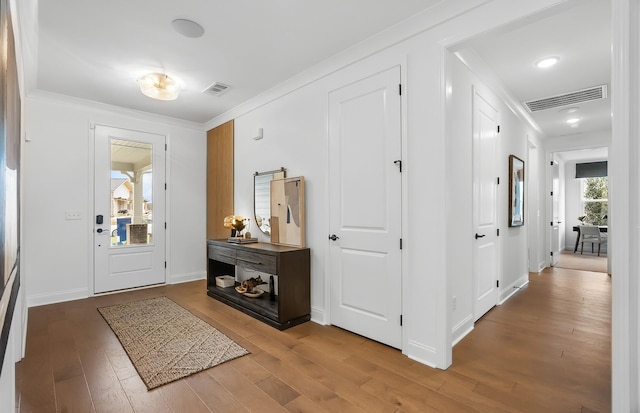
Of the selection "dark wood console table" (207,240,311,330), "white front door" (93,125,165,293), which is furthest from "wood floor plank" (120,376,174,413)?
"white front door" (93,125,165,293)

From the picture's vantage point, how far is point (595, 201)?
8.59 metres

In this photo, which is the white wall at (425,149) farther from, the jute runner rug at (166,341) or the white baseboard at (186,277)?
the white baseboard at (186,277)

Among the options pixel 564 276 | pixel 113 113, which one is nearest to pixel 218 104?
pixel 113 113

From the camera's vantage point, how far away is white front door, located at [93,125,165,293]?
14.3 feet

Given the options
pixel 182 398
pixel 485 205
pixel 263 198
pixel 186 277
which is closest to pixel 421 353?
pixel 182 398

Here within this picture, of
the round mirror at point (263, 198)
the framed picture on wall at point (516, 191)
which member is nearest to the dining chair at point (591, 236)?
the framed picture on wall at point (516, 191)

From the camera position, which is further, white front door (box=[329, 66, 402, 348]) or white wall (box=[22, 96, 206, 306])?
white wall (box=[22, 96, 206, 306])

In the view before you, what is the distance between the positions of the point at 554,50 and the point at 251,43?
2.86 meters

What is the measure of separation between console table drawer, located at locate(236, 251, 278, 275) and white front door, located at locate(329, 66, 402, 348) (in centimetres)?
61

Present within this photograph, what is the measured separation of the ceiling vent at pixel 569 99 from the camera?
3.84 metres

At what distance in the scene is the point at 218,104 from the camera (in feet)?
14.7

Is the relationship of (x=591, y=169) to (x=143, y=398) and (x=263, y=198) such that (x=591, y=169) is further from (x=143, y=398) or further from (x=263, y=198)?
(x=143, y=398)

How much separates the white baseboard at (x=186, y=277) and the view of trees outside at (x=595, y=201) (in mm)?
10000

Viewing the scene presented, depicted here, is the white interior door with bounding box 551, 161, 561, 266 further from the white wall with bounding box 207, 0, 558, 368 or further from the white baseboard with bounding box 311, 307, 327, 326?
the white baseboard with bounding box 311, 307, 327, 326
